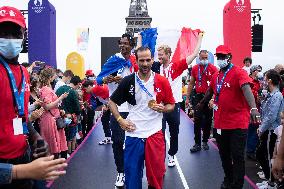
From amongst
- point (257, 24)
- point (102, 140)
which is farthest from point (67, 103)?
point (257, 24)

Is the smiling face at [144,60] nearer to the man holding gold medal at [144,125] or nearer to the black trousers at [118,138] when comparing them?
the man holding gold medal at [144,125]

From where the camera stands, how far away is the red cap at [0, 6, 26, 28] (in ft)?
8.23

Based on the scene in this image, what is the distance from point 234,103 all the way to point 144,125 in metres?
1.61

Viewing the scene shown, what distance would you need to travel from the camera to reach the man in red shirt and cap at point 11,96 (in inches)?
99.7

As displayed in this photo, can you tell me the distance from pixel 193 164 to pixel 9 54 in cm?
504

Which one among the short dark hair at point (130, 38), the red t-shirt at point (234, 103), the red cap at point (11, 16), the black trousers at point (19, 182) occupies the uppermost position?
the short dark hair at point (130, 38)

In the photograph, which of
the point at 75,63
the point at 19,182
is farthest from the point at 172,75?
the point at 75,63

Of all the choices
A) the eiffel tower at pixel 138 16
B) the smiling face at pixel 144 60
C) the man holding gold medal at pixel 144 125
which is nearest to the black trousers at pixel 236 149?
the man holding gold medal at pixel 144 125

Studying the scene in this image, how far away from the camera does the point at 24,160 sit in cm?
273

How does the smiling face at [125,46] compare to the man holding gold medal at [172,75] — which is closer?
the smiling face at [125,46]

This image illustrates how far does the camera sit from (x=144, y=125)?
411 centimetres

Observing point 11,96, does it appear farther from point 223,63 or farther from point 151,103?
point 223,63

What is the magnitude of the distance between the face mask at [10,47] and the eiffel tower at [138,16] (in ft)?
184

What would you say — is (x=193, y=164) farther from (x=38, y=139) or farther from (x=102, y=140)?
(x=38, y=139)
